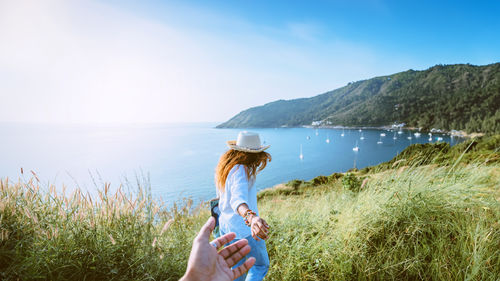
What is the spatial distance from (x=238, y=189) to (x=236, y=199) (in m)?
0.09

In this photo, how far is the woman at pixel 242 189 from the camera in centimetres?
207

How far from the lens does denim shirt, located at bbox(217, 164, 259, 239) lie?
80.3 inches

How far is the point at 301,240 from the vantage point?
292 cm

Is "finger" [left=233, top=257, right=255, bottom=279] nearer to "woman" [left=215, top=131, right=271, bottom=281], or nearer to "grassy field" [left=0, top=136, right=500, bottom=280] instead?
"woman" [left=215, top=131, right=271, bottom=281]

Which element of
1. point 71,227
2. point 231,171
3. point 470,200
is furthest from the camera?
point 470,200

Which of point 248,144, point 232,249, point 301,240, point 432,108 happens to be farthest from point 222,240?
point 432,108

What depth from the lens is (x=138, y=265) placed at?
2.36 m

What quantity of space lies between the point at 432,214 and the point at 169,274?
3151 mm

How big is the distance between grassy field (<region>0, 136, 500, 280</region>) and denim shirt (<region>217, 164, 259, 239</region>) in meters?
0.63

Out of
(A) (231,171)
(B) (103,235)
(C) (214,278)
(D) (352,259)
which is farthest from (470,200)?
(B) (103,235)

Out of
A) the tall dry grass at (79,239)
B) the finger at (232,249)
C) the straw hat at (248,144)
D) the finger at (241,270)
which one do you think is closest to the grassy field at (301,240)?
the tall dry grass at (79,239)

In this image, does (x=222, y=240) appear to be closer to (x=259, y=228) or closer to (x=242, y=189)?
(x=259, y=228)

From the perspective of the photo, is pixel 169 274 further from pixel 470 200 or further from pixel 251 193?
pixel 470 200

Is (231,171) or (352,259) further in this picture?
(352,259)
